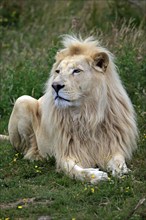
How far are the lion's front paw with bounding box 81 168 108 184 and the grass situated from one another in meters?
0.08

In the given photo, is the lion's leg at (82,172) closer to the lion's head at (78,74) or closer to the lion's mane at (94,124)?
the lion's mane at (94,124)

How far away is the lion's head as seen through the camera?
712 cm

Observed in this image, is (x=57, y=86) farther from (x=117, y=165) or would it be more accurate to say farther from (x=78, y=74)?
(x=117, y=165)

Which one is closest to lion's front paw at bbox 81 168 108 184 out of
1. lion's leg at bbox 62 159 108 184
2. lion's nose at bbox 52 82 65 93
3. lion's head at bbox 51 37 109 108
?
lion's leg at bbox 62 159 108 184

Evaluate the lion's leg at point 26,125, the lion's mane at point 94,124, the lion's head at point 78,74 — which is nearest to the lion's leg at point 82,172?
the lion's mane at point 94,124

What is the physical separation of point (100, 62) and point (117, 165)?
1.00 m

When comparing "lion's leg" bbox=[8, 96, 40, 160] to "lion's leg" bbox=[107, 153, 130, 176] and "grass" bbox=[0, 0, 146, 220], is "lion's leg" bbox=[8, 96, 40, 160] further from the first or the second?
"lion's leg" bbox=[107, 153, 130, 176]

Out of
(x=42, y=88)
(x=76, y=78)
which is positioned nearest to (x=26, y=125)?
(x=76, y=78)

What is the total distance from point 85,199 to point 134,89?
3.88 m

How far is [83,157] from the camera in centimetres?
733

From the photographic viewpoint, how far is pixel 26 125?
323 inches

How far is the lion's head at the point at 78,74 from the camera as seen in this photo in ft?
23.4


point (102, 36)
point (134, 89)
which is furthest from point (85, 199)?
point (102, 36)

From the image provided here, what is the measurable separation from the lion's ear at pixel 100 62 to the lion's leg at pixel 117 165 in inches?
33.0
